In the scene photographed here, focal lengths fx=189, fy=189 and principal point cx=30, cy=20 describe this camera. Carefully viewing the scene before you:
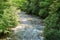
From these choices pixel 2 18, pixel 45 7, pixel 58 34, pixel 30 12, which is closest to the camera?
pixel 58 34

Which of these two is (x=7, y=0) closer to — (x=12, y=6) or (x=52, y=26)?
(x=12, y=6)

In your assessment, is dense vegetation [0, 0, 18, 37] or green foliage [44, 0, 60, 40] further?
dense vegetation [0, 0, 18, 37]

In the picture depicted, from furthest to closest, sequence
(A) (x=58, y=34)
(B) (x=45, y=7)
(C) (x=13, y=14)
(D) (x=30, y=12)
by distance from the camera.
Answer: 1. (D) (x=30, y=12)
2. (B) (x=45, y=7)
3. (C) (x=13, y=14)
4. (A) (x=58, y=34)

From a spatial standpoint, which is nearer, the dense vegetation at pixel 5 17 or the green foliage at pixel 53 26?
the green foliage at pixel 53 26

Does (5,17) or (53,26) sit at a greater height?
(53,26)

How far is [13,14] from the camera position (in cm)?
1928

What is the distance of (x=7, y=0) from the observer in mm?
18047

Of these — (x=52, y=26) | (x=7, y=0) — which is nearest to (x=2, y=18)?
(x=7, y=0)

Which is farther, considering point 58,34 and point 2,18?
point 2,18

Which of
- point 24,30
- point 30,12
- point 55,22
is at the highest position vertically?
point 55,22

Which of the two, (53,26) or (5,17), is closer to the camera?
(53,26)

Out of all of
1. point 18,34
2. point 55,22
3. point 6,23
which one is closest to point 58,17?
point 55,22

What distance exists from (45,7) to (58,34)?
14.0 m

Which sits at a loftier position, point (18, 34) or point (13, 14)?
point (13, 14)
